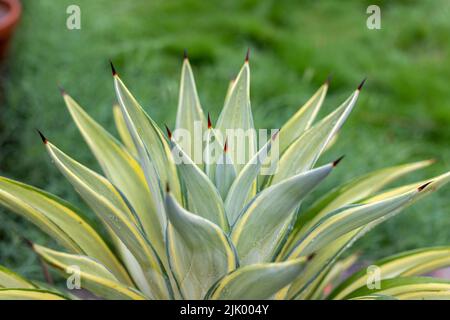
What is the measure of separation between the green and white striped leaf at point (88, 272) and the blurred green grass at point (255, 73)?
2.56 feet

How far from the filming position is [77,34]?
110 inches

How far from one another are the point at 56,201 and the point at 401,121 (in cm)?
211

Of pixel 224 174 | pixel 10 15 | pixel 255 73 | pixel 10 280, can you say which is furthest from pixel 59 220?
pixel 255 73

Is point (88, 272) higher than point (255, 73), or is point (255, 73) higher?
point (255, 73)

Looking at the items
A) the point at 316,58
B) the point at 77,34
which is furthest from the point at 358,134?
the point at 77,34

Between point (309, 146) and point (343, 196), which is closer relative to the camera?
point (309, 146)

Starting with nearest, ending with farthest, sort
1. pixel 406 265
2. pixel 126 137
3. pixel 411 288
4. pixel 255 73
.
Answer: pixel 411 288 < pixel 406 265 < pixel 126 137 < pixel 255 73

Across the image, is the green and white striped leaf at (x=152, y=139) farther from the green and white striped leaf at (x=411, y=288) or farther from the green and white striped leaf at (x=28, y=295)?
the green and white striped leaf at (x=411, y=288)

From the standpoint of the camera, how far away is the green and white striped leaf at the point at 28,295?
1141 millimetres

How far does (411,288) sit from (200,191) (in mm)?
444

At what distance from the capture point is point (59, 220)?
4.25ft

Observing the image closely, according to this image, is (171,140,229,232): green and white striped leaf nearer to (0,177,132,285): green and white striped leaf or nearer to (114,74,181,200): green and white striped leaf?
(114,74,181,200): green and white striped leaf

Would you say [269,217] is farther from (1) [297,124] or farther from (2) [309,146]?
(1) [297,124]

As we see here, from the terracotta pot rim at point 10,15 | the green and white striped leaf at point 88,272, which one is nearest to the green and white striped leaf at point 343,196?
the green and white striped leaf at point 88,272
